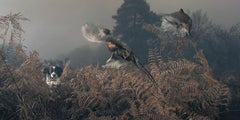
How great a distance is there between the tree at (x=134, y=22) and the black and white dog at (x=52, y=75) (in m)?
22.6

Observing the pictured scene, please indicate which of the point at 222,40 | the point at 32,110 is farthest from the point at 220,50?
the point at 32,110

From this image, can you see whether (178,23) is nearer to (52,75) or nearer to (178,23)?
(178,23)

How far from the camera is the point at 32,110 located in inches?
146

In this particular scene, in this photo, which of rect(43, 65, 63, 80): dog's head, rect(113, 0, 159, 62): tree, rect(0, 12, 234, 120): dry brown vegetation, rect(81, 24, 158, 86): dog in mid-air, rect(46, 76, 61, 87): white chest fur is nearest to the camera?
rect(81, 24, 158, 86): dog in mid-air

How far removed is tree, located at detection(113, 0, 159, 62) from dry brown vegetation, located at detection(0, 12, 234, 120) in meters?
22.7

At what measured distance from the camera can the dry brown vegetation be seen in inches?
147

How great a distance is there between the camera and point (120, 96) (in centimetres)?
410

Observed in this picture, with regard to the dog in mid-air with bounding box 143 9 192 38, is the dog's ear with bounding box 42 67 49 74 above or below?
below

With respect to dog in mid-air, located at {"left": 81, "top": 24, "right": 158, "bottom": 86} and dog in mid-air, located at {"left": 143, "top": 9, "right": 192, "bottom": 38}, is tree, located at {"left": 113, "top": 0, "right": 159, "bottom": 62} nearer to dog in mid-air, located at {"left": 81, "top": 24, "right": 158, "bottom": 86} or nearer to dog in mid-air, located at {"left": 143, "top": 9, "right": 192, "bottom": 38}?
dog in mid-air, located at {"left": 143, "top": 9, "right": 192, "bottom": 38}

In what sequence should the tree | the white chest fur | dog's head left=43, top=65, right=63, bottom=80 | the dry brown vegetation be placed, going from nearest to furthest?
1. the dry brown vegetation
2. the white chest fur
3. dog's head left=43, top=65, right=63, bottom=80
4. the tree

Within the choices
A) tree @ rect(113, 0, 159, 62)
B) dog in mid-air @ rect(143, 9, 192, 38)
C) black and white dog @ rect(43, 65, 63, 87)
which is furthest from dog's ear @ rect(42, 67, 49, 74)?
tree @ rect(113, 0, 159, 62)

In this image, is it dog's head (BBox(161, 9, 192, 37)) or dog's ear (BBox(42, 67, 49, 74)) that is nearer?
dog's head (BBox(161, 9, 192, 37))

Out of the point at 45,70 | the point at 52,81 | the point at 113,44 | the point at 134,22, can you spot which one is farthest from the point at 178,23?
the point at 134,22

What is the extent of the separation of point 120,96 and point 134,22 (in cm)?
2502
